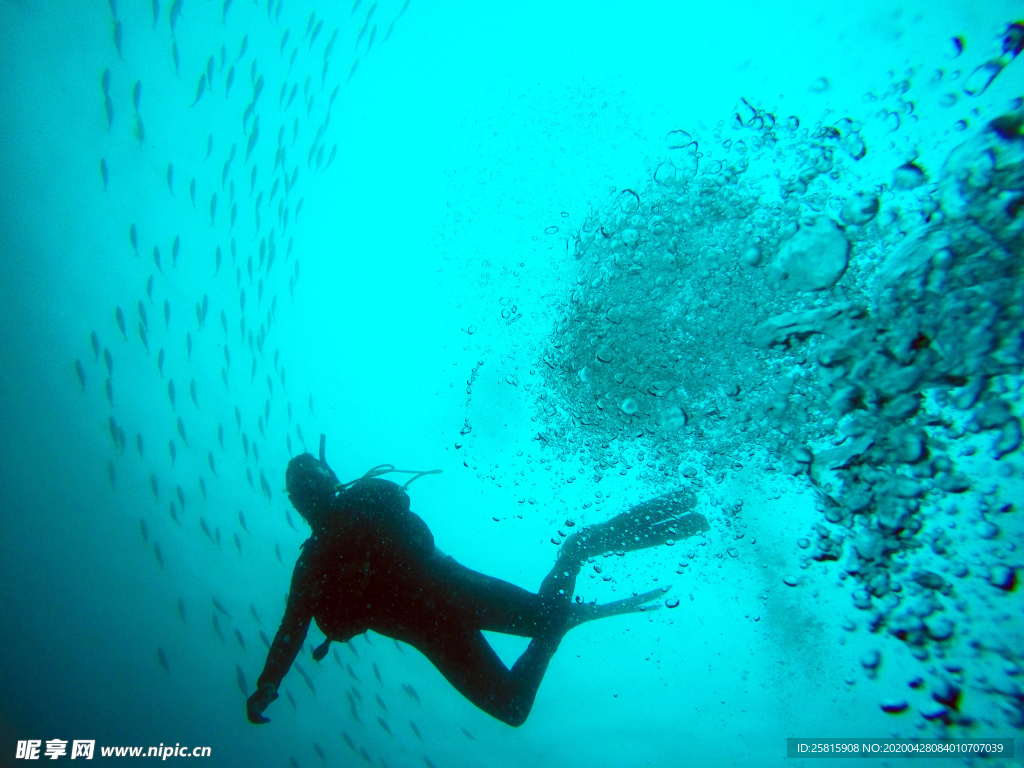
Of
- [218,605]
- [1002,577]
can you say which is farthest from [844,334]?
[218,605]

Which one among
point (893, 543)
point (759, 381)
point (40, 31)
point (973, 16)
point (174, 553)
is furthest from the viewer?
point (174, 553)

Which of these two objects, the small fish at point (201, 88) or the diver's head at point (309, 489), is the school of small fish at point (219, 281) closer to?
the small fish at point (201, 88)

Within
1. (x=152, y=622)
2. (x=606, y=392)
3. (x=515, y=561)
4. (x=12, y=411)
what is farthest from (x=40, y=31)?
(x=515, y=561)

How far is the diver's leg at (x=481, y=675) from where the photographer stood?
13.8 ft

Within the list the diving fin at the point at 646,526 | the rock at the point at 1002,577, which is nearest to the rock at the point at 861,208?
the rock at the point at 1002,577

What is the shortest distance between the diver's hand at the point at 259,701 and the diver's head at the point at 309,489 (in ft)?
4.48

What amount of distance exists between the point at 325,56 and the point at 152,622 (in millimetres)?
14734

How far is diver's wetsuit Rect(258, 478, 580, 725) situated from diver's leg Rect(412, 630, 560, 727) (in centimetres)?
1

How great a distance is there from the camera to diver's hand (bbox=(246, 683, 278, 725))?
3283 millimetres

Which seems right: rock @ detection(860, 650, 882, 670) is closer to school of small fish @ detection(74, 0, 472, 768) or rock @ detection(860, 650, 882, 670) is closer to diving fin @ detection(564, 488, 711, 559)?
diving fin @ detection(564, 488, 711, 559)

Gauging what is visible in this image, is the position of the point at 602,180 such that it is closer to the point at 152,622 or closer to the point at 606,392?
the point at 606,392

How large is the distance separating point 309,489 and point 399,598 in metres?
1.47

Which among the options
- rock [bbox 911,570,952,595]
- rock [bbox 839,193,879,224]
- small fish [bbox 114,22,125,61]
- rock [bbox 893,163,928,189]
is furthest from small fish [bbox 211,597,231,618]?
rock [bbox 893,163,928,189]

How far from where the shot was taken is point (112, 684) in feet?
35.4
